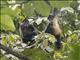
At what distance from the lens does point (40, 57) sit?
1.74m

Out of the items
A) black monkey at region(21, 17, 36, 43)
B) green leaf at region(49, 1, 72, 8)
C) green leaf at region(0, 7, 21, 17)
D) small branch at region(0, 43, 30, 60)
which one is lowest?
small branch at region(0, 43, 30, 60)

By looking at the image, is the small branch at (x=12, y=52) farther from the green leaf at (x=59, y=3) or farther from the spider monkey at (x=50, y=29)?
the green leaf at (x=59, y=3)

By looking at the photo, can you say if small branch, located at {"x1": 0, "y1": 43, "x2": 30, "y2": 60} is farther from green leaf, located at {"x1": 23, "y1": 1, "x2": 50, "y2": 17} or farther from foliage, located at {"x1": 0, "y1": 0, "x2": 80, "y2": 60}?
green leaf, located at {"x1": 23, "y1": 1, "x2": 50, "y2": 17}

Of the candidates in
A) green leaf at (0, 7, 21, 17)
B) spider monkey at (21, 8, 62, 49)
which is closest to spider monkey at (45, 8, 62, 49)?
spider monkey at (21, 8, 62, 49)

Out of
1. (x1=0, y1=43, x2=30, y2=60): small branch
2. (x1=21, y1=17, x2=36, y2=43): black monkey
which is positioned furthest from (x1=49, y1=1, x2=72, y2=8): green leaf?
(x1=0, y1=43, x2=30, y2=60): small branch

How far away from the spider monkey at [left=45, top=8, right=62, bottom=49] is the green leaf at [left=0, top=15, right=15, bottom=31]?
0.49 feet

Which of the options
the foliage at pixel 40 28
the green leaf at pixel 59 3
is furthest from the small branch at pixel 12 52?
the green leaf at pixel 59 3

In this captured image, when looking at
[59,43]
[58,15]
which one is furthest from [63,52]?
[58,15]

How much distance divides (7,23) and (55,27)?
0.67 ft

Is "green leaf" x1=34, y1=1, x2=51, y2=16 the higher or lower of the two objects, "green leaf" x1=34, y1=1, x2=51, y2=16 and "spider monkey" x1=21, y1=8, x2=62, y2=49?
the higher

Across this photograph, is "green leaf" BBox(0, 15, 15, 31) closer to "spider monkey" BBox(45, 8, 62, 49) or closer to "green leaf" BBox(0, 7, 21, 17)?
"green leaf" BBox(0, 7, 21, 17)

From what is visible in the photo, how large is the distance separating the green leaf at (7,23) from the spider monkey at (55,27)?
0.15m

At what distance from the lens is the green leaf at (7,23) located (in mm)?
1707

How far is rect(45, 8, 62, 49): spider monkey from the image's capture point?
5.68 feet
